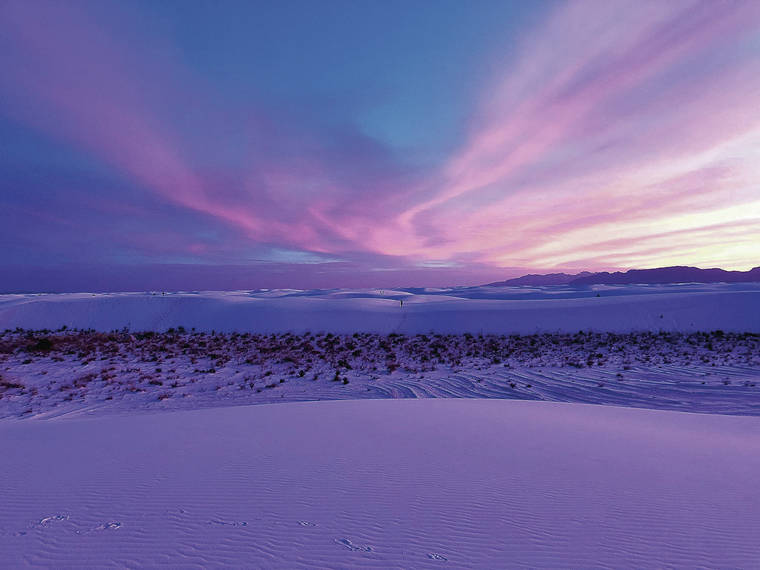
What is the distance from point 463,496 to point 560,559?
1001 millimetres

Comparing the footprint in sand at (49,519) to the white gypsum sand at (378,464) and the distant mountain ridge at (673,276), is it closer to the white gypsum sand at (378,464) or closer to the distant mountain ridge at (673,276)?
the white gypsum sand at (378,464)

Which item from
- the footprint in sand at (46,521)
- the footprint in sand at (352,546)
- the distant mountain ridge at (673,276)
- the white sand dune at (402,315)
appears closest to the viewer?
the footprint in sand at (352,546)

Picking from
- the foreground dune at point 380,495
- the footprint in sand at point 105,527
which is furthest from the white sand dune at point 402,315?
the footprint in sand at point 105,527

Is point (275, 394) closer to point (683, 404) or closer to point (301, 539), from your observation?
point (301, 539)

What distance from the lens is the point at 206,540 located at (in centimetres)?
269

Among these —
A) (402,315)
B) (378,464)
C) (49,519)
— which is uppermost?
(402,315)

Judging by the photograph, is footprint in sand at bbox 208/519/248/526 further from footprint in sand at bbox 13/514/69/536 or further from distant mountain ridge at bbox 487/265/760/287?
distant mountain ridge at bbox 487/265/760/287

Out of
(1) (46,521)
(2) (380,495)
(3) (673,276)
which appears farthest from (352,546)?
(3) (673,276)

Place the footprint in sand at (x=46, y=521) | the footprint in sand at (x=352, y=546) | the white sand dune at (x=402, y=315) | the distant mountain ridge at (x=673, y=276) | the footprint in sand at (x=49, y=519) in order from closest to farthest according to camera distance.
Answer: the footprint in sand at (x=352, y=546) → the footprint in sand at (x=46, y=521) → the footprint in sand at (x=49, y=519) → the white sand dune at (x=402, y=315) → the distant mountain ridge at (x=673, y=276)

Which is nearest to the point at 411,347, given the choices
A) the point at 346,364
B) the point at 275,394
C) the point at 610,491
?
the point at 346,364

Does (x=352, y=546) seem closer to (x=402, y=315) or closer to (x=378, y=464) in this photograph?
(x=378, y=464)

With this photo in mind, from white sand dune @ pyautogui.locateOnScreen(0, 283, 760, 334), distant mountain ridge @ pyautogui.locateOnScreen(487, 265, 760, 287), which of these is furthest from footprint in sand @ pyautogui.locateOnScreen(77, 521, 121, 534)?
distant mountain ridge @ pyautogui.locateOnScreen(487, 265, 760, 287)

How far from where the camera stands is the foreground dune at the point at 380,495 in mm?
2596

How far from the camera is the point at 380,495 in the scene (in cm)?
345
